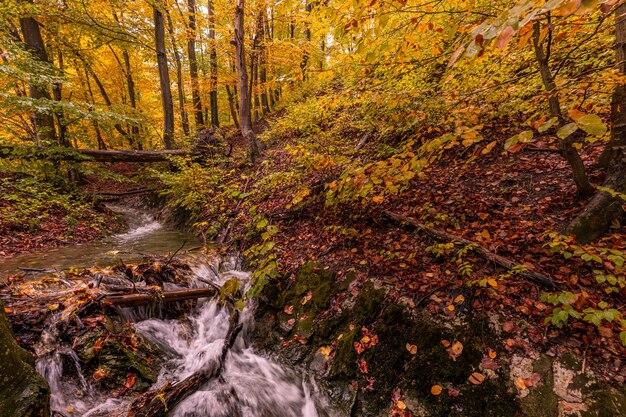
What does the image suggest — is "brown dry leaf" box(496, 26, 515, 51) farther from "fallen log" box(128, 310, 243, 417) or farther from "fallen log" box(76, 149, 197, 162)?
"fallen log" box(76, 149, 197, 162)

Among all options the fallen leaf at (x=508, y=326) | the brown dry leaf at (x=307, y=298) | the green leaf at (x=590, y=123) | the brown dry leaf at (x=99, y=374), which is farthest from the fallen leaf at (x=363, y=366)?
the green leaf at (x=590, y=123)

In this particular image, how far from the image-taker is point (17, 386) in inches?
73.9

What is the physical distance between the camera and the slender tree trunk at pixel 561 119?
2938 millimetres

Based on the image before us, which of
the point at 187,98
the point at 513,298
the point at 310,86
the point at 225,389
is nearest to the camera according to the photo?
the point at 513,298

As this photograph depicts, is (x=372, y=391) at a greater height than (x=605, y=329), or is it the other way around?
(x=605, y=329)

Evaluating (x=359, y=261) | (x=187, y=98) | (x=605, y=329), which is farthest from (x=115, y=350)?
(x=187, y=98)

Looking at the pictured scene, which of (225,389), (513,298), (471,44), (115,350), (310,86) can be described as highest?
(310,86)

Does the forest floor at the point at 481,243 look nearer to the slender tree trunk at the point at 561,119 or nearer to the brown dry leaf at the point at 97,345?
the slender tree trunk at the point at 561,119

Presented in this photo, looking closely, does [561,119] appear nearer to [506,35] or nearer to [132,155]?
[506,35]

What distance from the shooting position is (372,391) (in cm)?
322

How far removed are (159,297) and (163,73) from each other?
9415 mm

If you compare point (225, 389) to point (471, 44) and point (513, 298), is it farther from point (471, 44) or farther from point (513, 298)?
point (471, 44)

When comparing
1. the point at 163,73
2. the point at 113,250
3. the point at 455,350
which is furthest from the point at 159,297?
the point at 163,73

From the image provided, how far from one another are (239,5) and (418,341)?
971 centimetres
